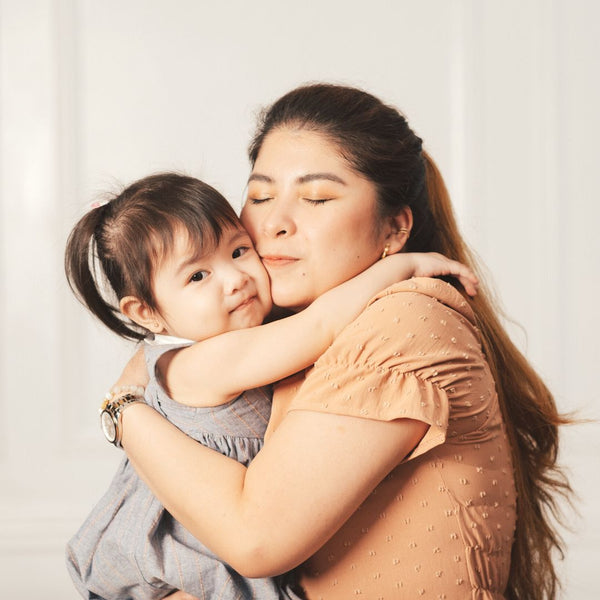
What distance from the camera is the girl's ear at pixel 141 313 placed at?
5.97 feet

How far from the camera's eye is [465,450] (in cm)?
155

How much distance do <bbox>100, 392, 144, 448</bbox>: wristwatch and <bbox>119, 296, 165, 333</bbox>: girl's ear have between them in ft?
0.58

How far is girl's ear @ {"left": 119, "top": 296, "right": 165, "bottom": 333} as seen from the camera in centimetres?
182

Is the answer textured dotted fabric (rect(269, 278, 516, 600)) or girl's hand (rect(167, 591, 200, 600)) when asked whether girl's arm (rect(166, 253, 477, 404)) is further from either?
girl's hand (rect(167, 591, 200, 600))

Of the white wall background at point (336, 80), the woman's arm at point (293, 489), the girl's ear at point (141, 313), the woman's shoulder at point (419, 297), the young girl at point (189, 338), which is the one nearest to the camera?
the woman's arm at point (293, 489)

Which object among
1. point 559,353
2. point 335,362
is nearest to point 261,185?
point 335,362

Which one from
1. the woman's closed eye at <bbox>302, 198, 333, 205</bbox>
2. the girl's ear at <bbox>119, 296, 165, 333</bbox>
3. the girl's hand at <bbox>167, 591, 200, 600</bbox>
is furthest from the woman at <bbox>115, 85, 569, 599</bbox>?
the girl's hand at <bbox>167, 591, 200, 600</bbox>

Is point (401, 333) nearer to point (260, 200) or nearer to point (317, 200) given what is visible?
point (317, 200)

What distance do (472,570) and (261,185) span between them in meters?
0.88

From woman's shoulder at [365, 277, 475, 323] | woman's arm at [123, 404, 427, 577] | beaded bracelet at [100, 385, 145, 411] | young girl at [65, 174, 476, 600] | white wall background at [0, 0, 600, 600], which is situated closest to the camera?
woman's arm at [123, 404, 427, 577]

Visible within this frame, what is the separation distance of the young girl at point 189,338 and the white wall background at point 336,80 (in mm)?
1720

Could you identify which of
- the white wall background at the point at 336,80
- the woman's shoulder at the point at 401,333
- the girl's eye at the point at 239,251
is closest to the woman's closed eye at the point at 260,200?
the girl's eye at the point at 239,251

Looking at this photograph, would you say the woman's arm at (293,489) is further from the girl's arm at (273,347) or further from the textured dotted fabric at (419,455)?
the girl's arm at (273,347)

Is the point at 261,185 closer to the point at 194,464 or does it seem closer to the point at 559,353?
the point at 194,464
